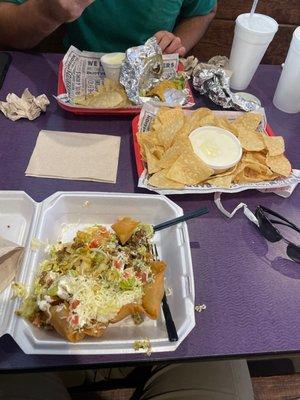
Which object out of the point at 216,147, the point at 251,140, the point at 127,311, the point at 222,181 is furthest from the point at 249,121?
the point at 127,311

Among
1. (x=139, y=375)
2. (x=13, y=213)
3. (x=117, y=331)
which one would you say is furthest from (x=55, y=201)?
(x=139, y=375)

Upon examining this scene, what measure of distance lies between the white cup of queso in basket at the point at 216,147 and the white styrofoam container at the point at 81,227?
0.24 meters

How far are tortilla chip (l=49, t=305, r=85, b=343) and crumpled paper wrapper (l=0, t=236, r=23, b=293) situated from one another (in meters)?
0.14

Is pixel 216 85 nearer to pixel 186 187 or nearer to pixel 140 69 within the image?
pixel 140 69

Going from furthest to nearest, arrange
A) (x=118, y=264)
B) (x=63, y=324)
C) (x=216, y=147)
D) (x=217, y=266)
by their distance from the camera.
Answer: (x=216, y=147) → (x=217, y=266) → (x=118, y=264) → (x=63, y=324)

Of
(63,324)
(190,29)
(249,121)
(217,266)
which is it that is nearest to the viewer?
(63,324)

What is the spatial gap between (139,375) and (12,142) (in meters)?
0.99

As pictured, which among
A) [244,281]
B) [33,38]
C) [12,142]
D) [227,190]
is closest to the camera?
[244,281]

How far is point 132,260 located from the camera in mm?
887

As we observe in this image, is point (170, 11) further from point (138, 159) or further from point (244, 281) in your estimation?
point (244, 281)

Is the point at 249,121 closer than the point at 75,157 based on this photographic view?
No

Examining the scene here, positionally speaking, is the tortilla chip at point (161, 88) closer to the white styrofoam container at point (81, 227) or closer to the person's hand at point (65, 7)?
the person's hand at point (65, 7)

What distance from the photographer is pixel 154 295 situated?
81 centimetres

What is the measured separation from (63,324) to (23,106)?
0.86m
